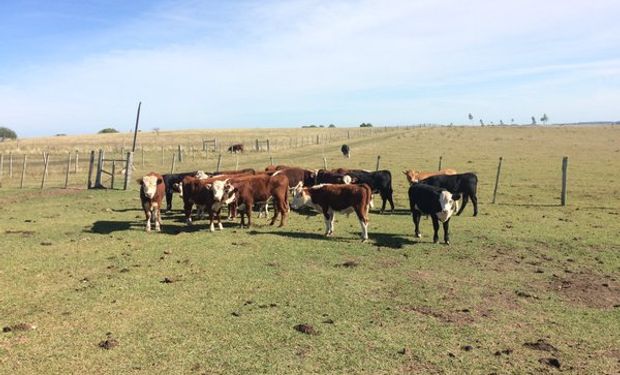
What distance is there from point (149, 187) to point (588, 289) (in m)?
11.0

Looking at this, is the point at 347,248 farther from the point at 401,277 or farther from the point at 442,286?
the point at 442,286

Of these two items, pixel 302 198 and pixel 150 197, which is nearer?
pixel 150 197

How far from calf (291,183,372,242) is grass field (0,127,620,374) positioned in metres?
0.60

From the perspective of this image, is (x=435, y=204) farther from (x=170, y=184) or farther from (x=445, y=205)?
(x=170, y=184)

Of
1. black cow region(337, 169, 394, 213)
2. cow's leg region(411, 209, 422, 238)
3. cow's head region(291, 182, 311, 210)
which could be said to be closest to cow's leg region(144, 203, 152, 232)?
cow's head region(291, 182, 311, 210)

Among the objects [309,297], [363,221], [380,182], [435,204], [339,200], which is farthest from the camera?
[380,182]

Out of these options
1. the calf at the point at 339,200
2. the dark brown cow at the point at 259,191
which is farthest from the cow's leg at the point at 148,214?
the calf at the point at 339,200

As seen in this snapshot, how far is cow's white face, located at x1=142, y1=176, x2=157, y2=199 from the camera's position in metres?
13.9

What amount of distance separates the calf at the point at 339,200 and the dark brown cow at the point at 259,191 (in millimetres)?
1213

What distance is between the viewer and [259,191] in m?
15.0

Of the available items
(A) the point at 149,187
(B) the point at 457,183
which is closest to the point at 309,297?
(A) the point at 149,187

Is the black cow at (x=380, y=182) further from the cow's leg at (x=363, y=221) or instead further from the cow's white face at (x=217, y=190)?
the cow's white face at (x=217, y=190)

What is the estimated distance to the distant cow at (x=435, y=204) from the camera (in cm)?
1243

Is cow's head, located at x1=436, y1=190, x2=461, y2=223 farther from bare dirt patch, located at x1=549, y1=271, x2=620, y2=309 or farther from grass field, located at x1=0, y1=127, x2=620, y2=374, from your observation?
bare dirt patch, located at x1=549, y1=271, x2=620, y2=309
